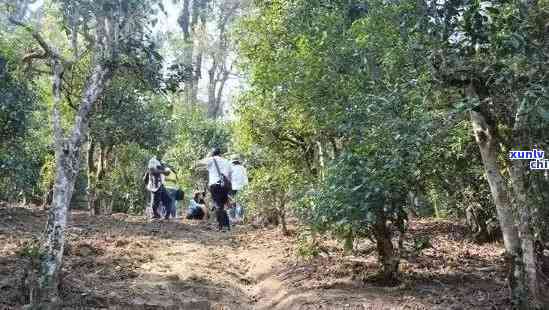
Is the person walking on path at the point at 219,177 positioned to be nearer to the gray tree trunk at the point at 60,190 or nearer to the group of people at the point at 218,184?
the group of people at the point at 218,184

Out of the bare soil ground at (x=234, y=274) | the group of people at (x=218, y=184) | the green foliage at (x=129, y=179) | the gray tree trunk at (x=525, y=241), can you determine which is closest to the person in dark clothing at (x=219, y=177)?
the group of people at (x=218, y=184)

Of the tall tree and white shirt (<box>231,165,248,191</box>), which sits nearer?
the tall tree

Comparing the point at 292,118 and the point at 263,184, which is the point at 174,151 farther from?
the point at 292,118

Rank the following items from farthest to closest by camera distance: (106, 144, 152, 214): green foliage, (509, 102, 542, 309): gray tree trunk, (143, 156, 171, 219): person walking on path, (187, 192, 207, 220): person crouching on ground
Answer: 1. (106, 144, 152, 214): green foliage
2. (187, 192, 207, 220): person crouching on ground
3. (143, 156, 171, 219): person walking on path
4. (509, 102, 542, 309): gray tree trunk

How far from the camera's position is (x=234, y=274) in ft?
27.1

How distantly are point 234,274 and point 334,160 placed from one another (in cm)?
273

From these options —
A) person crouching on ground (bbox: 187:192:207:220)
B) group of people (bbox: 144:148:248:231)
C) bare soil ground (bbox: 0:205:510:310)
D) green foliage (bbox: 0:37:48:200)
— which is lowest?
bare soil ground (bbox: 0:205:510:310)

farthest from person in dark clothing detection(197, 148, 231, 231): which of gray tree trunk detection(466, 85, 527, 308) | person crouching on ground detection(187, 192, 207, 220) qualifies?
gray tree trunk detection(466, 85, 527, 308)

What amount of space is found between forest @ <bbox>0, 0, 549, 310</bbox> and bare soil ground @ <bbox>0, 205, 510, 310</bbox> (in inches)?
1.5

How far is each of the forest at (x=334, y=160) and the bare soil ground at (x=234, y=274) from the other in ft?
0.13

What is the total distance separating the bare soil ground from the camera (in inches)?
231

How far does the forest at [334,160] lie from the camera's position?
5227mm

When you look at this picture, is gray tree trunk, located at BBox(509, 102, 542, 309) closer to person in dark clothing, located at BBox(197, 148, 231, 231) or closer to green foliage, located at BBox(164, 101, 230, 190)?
person in dark clothing, located at BBox(197, 148, 231, 231)

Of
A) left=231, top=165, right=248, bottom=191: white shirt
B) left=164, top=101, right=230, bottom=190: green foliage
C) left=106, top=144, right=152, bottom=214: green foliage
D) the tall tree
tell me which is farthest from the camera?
left=164, top=101, right=230, bottom=190: green foliage
